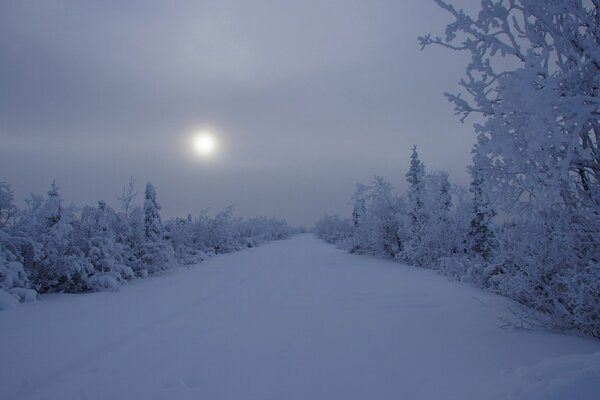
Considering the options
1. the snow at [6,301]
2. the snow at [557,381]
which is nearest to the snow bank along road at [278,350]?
the snow at [557,381]

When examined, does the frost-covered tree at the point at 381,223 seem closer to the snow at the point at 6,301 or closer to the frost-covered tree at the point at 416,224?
the frost-covered tree at the point at 416,224

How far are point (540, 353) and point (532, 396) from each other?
1827mm

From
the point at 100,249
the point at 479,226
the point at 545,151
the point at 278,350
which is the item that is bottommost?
the point at 278,350

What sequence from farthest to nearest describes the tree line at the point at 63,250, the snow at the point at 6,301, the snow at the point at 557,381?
1. the tree line at the point at 63,250
2. the snow at the point at 6,301
3. the snow at the point at 557,381

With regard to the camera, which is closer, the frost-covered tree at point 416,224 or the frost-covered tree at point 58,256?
the frost-covered tree at point 58,256

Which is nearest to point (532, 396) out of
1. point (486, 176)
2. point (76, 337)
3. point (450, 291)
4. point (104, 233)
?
point (486, 176)

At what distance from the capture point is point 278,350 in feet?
14.4

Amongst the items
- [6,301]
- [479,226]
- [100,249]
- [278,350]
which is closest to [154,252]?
[100,249]

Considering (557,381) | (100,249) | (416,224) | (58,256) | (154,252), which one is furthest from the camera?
(416,224)

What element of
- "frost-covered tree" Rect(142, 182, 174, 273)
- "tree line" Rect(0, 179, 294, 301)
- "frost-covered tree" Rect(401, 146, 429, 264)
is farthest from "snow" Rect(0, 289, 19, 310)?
"frost-covered tree" Rect(401, 146, 429, 264)

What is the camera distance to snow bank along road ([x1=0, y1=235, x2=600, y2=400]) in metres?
3.28

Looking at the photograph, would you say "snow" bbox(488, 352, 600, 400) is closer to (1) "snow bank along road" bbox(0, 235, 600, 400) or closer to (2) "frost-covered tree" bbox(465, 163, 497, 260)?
(1) "snow bank along road" bbox(0, 235, 600, 400)

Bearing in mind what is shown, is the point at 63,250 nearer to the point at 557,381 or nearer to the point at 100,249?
the point at 100,249

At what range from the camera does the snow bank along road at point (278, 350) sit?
3.28m
